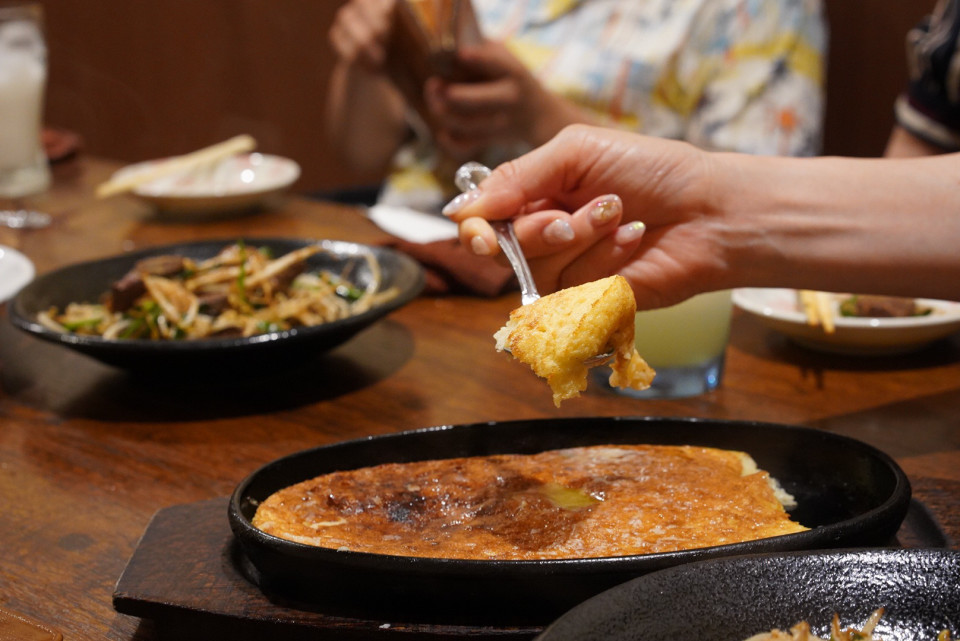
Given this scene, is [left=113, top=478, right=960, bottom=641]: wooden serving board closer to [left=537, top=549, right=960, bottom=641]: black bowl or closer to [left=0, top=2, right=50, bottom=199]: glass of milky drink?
[left=537, top=549, right=960, bottom=641]: black bowl

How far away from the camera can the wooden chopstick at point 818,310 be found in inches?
63.7

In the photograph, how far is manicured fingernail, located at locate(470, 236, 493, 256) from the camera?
1.35 metres

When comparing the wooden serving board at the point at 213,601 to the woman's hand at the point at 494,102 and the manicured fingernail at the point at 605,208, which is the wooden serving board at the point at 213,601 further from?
the woman's hand at the point at 494,102

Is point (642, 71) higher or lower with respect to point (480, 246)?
lower

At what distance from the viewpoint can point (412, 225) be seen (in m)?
2.63

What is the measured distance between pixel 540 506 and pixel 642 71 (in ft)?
8.95

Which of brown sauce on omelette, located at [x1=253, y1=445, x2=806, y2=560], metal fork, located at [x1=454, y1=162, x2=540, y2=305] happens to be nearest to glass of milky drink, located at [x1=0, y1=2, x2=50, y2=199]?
metal fork, located at [x1=454, y1=162, x2=540, y2=305]

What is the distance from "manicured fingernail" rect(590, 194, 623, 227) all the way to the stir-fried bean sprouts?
1.95 feet

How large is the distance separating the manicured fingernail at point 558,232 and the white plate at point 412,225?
1032mm

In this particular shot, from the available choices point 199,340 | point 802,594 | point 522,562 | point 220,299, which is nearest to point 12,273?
point 220,299

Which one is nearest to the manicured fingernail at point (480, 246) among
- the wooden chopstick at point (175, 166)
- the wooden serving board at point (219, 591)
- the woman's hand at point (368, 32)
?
the wooden serving board at point (219, 591)

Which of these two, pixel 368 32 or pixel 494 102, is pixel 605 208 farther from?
pixel 368 32

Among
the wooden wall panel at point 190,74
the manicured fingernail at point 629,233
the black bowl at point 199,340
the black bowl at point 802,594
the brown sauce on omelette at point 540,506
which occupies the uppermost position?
the manicured fingernail at point 629,233

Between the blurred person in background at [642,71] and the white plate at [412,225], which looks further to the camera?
the blurred person in background at [642,71]
